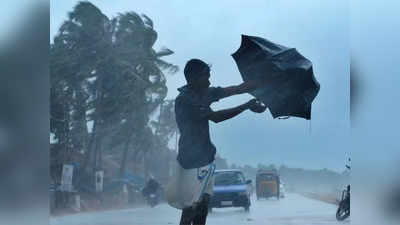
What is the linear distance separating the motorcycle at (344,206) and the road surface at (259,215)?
0.24 feet

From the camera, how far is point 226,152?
6.07m

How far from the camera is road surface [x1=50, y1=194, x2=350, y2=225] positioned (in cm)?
633

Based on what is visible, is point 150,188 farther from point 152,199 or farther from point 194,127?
point 194,127

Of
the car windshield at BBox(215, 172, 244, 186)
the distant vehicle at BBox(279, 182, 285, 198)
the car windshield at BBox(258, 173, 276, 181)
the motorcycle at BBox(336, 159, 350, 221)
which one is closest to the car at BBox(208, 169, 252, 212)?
the car windshield at BBox(215, 172, 244, 186)

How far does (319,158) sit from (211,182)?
160 centimetres

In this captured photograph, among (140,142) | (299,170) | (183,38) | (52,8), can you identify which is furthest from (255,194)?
(52,8)

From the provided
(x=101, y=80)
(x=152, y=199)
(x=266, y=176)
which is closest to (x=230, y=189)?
(x=266, y=176)

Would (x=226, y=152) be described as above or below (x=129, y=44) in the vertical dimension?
below

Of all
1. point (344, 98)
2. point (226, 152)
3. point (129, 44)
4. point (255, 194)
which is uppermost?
point (129, 44)

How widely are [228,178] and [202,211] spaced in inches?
36.5

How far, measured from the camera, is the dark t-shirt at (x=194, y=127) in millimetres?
5191

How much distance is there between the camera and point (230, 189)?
243 inches

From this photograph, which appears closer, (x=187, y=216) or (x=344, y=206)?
(x=187, y=216)

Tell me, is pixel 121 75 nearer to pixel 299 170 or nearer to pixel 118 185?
pixel 118 185
